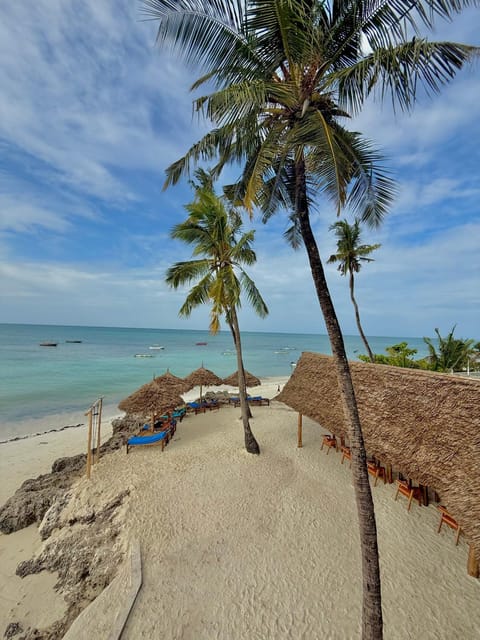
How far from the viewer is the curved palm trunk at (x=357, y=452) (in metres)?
3.12

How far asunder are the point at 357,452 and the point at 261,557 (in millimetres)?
3183

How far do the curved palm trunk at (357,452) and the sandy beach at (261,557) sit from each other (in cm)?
113

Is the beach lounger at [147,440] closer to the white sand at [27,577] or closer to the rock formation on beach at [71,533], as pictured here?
the rock formation on beach at [71,533]

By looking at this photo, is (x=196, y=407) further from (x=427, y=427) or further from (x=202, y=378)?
(x=427, y=427)

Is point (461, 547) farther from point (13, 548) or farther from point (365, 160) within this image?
point (13, 548)

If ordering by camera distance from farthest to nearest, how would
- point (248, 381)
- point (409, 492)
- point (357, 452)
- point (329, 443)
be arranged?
point (248, 381) < point (329, 443) < point (409, 492) < point (357, 452)

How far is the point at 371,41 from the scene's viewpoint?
3.50 m

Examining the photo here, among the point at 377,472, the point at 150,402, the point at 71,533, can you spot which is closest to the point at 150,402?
the point at 150,402

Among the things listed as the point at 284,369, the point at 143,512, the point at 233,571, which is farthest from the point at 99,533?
the point at 284,369

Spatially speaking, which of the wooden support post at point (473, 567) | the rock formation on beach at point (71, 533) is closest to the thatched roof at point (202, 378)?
the rock formation on beach at point (71, 533)

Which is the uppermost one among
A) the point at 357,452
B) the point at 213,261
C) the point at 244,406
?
the point at 213,261

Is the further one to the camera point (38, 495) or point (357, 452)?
point (38, 495)

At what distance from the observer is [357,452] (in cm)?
340

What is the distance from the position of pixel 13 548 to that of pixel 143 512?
2.81 meters
